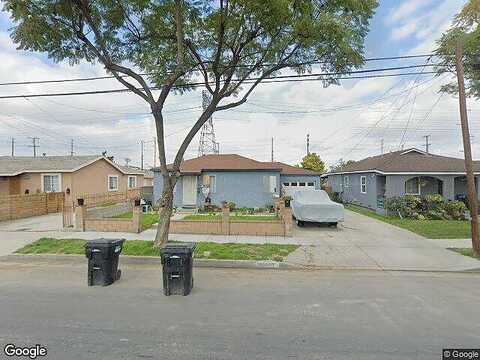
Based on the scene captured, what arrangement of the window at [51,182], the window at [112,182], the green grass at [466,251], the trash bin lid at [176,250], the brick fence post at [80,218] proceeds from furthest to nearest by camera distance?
the window at [112,182] → the window at [51,182] → the brick fence post at [80,218] → the green grass at [466,251] → the trash bin lid at [176,250]

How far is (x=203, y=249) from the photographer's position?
9219 mm

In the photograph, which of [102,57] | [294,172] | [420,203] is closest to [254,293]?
Answer: [102,57]

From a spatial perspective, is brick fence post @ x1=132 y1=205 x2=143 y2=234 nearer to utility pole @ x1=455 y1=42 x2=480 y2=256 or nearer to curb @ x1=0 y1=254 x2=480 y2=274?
curb @ x1=0 y1=254 x2=480 y2=274

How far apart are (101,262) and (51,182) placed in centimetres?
1825

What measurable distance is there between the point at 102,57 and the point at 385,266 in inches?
381

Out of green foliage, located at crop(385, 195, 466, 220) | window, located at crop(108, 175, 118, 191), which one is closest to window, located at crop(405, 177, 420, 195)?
green foliage, located at crop(385, 195, 466, 220)

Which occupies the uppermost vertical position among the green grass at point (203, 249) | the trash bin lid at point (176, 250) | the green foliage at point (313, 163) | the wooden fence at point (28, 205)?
the green foliage at point (313, 163)

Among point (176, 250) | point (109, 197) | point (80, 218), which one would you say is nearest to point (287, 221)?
point (176, 250)

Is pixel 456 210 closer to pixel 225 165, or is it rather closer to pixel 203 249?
pixel 225 165

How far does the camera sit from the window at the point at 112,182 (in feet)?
87.8

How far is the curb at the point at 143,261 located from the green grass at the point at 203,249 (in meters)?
0.23

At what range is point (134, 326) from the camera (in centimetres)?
444

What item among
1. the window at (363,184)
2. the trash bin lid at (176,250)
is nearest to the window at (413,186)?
the window at (363,184)

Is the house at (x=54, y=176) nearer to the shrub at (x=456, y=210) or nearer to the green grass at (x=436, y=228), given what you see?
the green grass at (x=436, y=228)
